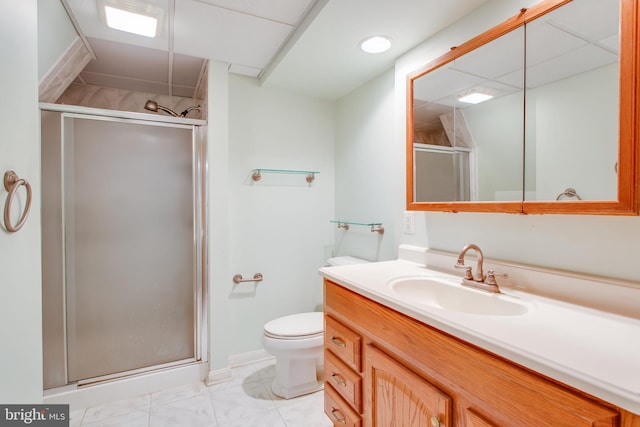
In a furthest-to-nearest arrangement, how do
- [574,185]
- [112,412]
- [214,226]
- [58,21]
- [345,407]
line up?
[214,226], [112,412], [58,21], [345,407], [574,185]

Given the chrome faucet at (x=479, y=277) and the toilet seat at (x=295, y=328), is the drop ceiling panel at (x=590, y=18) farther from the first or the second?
the toilet seat at (x=295, y=328)

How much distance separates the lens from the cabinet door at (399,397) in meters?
0.83

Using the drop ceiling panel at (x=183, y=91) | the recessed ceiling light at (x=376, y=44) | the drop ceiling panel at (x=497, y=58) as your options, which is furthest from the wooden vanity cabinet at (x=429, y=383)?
the drop ceiling panel at (x=183, y=91)

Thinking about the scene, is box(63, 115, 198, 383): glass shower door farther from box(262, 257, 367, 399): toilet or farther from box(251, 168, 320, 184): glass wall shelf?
box(262, 257, 367, 399): toilet

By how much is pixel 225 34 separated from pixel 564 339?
2002mm

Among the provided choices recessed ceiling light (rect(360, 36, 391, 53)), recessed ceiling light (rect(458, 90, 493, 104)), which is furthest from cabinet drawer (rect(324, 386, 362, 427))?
recessed ceiling light (rect(360, 36, 391, 53))

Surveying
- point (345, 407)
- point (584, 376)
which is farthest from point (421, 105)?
point (345, 407)

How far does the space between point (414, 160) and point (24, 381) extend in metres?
1.74

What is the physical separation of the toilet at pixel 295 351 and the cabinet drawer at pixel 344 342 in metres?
0.37

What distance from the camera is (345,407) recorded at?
4.15ft

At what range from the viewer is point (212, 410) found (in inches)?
67.1

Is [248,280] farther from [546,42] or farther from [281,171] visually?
[546,42]

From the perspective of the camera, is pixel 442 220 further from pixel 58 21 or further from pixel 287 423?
pixel 58 21

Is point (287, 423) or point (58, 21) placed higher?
point (58, 21)
